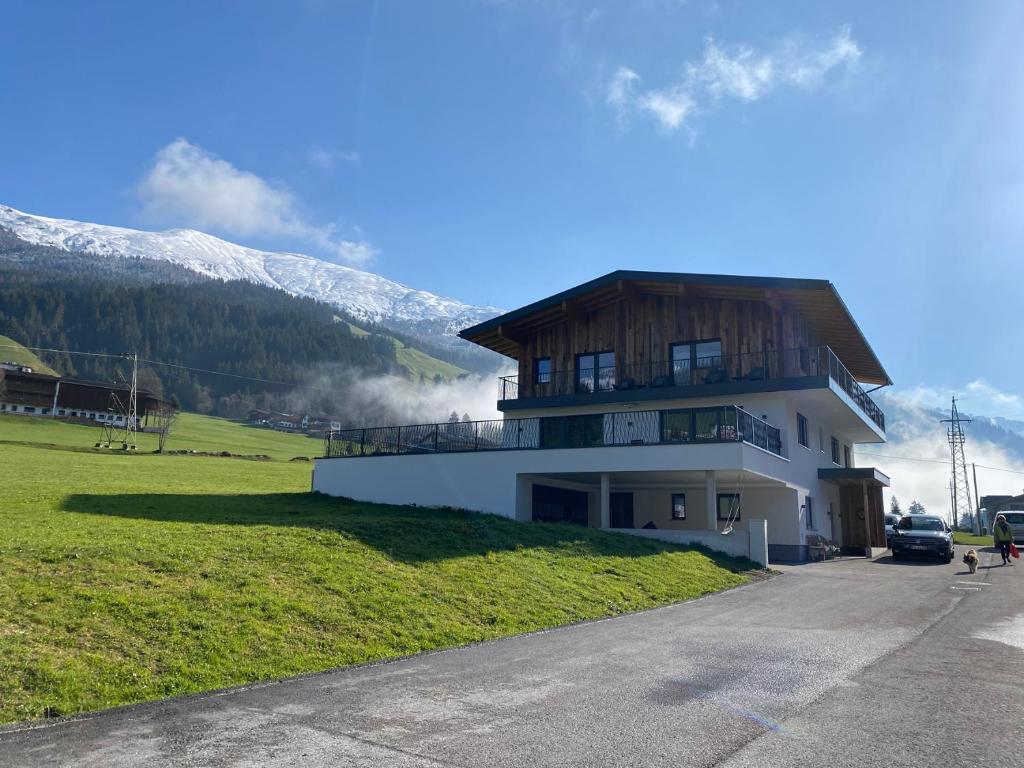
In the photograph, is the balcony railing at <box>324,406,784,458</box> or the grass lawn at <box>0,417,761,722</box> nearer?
the grass lawn at <box>0,417,761,722</box>

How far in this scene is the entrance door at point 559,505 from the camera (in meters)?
24.3

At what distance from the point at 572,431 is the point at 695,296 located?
8155 mm

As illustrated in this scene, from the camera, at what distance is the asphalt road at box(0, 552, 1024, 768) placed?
5.01m

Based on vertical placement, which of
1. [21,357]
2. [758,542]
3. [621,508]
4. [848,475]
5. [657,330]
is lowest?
[758,542]

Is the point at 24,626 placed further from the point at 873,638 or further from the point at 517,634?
the point at 873,638

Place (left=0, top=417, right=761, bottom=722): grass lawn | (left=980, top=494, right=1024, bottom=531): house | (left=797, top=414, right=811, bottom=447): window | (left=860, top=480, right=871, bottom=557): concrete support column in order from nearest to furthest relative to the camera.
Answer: (left=0, top=417, right=761, bottom=722): grass lawn → (left=797, top=414, right=811, bottom=447): window → (left=860, top=480, right=871, bottom=557): concrete support column → (left=980, top=494, right=1024, bottom=531): house

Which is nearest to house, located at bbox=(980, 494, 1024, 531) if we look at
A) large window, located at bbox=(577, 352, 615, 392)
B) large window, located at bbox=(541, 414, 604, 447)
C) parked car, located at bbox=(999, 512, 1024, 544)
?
parked car, located at bbox=(999, 512, 1024, 544)

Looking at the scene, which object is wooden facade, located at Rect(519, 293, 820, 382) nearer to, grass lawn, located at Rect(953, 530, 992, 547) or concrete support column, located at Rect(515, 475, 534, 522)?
concrete support column, located at Rect(515, 475, 534, 522)

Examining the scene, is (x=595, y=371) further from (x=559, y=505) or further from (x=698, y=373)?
(x=559, y=505)

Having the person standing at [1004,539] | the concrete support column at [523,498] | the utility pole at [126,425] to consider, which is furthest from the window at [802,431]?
the utility pole at [126,425]

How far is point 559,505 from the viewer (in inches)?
1001

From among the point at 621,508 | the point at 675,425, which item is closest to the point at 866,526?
the point at 621,508

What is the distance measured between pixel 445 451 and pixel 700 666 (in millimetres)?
16934

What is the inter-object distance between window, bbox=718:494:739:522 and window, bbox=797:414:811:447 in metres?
3.56
